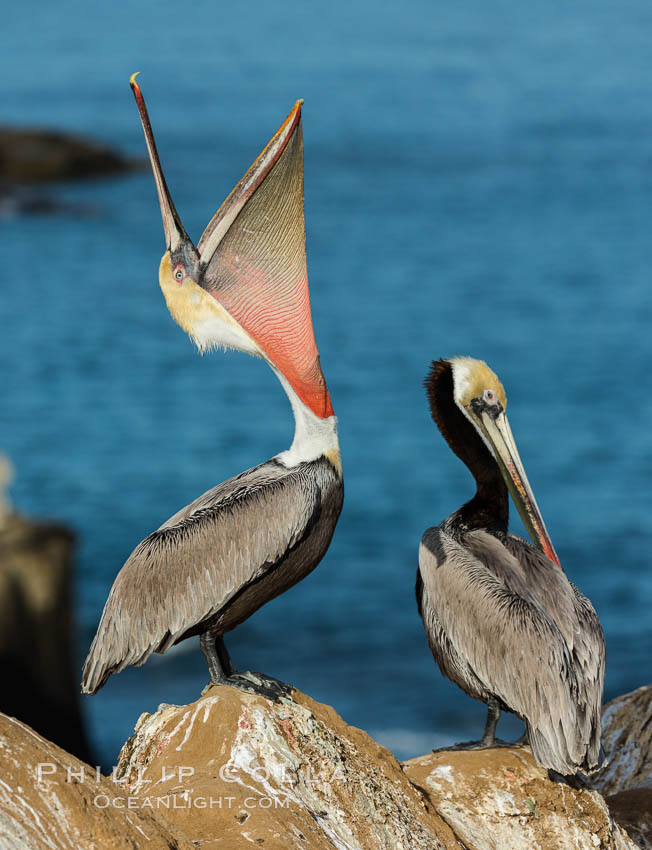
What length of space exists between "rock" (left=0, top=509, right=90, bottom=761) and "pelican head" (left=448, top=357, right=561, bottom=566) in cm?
841

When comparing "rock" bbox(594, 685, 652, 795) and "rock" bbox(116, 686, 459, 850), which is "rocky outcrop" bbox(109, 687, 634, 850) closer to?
"rock" bbox(116, 686, 459, 850)

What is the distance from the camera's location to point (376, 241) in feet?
173

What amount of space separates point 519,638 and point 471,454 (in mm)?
1382

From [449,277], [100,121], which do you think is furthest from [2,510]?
[100,121]

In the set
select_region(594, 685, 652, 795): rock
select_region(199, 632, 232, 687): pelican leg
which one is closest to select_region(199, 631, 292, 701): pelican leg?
select_region(199, 632, 232, 687): pelican leg

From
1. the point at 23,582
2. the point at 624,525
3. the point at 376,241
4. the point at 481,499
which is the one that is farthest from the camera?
the point at 376,241

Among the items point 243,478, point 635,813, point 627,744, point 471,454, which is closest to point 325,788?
point 243,478

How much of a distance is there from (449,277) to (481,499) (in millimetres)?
42362

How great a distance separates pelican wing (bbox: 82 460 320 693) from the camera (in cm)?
652

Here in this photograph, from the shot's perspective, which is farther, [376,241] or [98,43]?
[98,43]

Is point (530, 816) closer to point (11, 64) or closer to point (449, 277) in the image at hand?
point (449, 277)

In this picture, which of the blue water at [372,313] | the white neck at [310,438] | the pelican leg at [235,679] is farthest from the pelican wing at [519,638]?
the blue water at [372,313]

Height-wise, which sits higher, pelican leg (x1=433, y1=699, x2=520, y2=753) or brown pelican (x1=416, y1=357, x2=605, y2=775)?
brown pelican (x1=416, y1=357, x2=605, y2=775)

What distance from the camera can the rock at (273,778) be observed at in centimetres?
568
